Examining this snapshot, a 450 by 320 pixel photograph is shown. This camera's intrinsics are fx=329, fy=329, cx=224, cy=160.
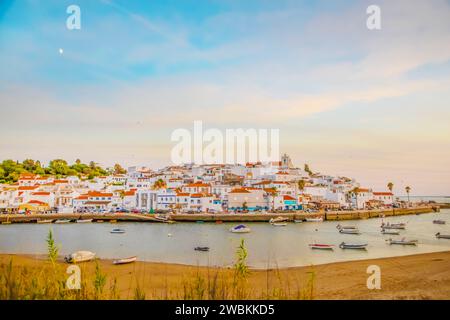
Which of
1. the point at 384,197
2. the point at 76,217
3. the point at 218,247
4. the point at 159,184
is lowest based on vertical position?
the point at 76,217

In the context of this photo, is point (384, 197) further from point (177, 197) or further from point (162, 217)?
point (162, 217)

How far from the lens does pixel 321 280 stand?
5820 millimetres

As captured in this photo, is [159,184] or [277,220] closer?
[277,220]

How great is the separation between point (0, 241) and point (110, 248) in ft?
18.3

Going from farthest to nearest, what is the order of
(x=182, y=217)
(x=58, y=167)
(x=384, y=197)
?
(x=58, y=167), (x=384, y=197), (x=182, y=217)

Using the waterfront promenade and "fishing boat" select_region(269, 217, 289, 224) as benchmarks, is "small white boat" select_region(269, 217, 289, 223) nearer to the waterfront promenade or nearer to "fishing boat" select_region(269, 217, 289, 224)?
"fishing boat" select_region(269, 217, 289, 224)

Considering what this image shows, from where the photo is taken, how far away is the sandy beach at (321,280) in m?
4.24

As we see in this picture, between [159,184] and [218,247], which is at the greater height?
[159,184]

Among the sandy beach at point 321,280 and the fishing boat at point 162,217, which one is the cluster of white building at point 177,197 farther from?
the sandy beach at point 321,280

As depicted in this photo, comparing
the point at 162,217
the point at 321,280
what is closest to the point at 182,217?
the point at 162,217

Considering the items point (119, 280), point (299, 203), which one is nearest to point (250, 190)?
point (299, 203)

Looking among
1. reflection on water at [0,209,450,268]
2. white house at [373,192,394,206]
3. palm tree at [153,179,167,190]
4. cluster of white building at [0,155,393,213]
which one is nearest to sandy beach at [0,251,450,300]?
reflection on water at [0,209,450,268]
